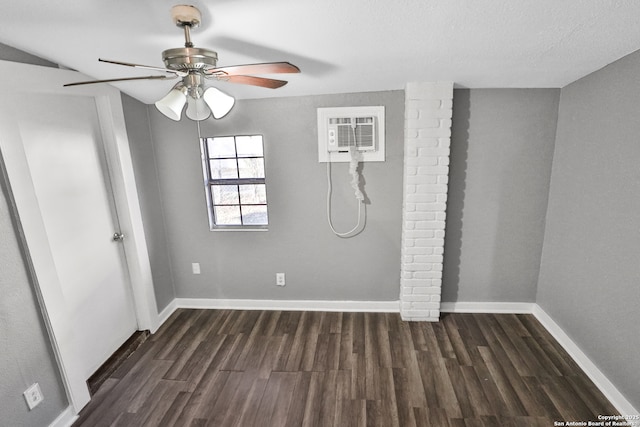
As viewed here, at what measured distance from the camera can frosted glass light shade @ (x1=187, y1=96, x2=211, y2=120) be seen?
4.98ft

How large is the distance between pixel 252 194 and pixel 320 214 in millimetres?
699

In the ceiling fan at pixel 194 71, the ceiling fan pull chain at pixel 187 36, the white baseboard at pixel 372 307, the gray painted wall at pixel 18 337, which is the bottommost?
the white baseboard at pixel 372 307

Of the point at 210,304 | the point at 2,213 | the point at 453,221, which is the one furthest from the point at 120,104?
the point at 453,221

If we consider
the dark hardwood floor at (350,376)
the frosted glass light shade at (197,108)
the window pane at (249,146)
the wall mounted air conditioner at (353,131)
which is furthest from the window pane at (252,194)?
the frosted glass light shade at (197,108)

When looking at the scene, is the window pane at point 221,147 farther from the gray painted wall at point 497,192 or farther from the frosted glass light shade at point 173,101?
the gray painted wall at point 497,192

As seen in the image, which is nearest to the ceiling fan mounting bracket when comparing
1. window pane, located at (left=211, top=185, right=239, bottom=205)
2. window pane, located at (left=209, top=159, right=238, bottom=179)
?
window pane, located at (left=209, top=159, right=238, bottom=179)

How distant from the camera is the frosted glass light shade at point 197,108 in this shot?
1.52 metres

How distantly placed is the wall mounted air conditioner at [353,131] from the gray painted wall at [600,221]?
4.77 ft

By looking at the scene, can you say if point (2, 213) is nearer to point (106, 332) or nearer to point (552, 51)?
point (106, 332)

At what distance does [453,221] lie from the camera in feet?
9.32

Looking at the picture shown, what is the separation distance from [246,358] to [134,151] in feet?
6.52

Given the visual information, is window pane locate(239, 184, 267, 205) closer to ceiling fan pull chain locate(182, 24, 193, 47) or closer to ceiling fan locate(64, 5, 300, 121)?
ceiling fan locate(64, 5, 300, 121)

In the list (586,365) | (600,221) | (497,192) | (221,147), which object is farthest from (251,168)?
(586,365)

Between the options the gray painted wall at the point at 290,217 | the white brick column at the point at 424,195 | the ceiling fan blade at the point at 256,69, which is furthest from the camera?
the gray painted wall at the point at 290,217
